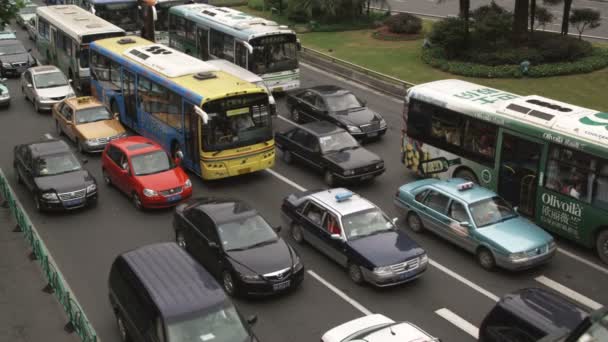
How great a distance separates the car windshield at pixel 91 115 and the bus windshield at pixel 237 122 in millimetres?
6397

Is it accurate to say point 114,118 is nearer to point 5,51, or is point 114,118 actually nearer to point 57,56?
point 57,56

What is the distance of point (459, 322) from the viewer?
16.0 m

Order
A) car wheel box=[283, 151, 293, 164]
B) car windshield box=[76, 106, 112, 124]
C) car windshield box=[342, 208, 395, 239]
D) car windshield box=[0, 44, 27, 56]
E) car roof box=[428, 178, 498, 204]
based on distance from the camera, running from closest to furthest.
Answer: car windshield box=[342, 208, 395, 239] → car roof box=[428, 178, 498, 204] → car wheel box=[283, 151, 293, 164] → car windshield box=[76, 106, 112, 124] → car windshield box=[0, 44, 27, 56]

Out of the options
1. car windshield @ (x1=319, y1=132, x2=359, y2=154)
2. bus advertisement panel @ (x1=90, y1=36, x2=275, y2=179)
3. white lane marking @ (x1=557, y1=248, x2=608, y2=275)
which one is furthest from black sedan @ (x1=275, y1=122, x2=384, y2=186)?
white lane marking @ (x1=557, y1=248, x2=608, y2=275)

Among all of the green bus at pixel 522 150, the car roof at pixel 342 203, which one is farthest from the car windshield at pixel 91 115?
the car roof at pixel 342 203

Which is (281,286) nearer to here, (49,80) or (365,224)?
(365,224)

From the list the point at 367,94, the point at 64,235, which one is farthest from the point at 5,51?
the point at 64,235

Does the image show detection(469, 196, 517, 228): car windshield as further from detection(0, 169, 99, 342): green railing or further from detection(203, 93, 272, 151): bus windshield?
detection(0, 169, 99, 342): green railing

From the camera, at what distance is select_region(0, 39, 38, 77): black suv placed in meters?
37.3

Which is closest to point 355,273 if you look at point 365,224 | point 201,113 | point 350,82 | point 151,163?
point 365,224

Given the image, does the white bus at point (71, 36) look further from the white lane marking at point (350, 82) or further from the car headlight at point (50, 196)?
the car headlight at point (50, 196)

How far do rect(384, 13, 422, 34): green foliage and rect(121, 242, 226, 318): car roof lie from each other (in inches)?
1229

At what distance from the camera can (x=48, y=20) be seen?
121ft

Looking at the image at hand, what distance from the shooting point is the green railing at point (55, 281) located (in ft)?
46.6
